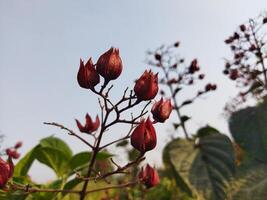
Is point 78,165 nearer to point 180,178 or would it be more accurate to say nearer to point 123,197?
point 180,178

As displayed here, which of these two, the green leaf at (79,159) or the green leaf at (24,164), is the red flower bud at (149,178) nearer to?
the green leaf at (79,159)

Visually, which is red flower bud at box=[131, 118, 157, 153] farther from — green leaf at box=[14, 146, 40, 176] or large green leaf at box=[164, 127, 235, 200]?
green leaf at box=[14, 146, 40, 176]

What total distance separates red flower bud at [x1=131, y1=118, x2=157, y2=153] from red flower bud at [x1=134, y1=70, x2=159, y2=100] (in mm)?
75

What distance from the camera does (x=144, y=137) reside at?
1198 millimetres

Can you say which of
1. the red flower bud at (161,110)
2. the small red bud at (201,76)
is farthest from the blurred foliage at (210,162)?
the small red bud at (201,76)

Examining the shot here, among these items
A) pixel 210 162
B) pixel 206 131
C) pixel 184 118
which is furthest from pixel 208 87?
pixel 210 162

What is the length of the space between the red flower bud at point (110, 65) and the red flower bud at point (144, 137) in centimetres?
17

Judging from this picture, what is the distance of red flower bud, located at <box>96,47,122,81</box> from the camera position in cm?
124

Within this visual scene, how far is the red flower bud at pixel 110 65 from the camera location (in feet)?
4.07

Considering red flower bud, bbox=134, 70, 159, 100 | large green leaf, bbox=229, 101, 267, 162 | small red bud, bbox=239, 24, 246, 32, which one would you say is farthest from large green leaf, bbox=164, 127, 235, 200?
small red bud, bbox=239, 24, 246, 32

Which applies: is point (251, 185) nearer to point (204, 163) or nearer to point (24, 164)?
point (204, 163)

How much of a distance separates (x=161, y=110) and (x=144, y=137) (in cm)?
14

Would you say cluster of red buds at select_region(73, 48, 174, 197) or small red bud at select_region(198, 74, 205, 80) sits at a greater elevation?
small red bud at select_region(198, 74, 205, 80)

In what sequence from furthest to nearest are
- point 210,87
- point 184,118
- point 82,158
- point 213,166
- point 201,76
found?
point 201,76
point 210,87
point 184,118
point 82,158
point 213,166
